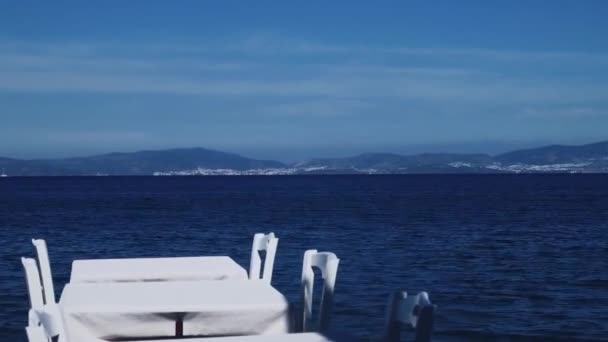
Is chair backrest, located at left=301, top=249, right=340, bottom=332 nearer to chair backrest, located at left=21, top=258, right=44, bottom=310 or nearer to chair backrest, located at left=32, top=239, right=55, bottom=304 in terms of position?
chair backrest, located at left=21, top=258, right=44, bottom=310

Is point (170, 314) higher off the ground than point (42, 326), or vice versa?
point (42, 326)

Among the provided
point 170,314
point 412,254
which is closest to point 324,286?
point 170,314

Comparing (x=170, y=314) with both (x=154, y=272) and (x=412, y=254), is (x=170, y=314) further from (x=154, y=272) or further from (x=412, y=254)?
(x=412, y=254)

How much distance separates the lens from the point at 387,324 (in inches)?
178

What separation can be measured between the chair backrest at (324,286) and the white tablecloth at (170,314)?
13.7 inches

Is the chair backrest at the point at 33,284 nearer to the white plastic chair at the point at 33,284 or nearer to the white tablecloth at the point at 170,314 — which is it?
the white plastic chair at the point at 33,284

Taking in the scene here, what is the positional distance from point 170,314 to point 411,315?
84.5 inches

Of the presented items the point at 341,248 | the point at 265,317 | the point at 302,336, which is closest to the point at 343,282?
the point at 341,248

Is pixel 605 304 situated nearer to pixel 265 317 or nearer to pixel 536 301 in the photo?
pixel 536 301

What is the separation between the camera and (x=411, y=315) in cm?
433

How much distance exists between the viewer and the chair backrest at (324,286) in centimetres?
639

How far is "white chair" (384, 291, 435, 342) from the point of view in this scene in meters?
4.11

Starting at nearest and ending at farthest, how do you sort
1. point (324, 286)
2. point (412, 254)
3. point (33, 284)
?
point (324, 286), point (33, 284), point (412, 254)

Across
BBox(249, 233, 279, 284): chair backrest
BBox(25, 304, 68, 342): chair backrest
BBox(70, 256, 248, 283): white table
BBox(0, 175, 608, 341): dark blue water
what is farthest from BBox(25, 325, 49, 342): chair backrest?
BBox(0, 175, 608, 341): dark blue water
